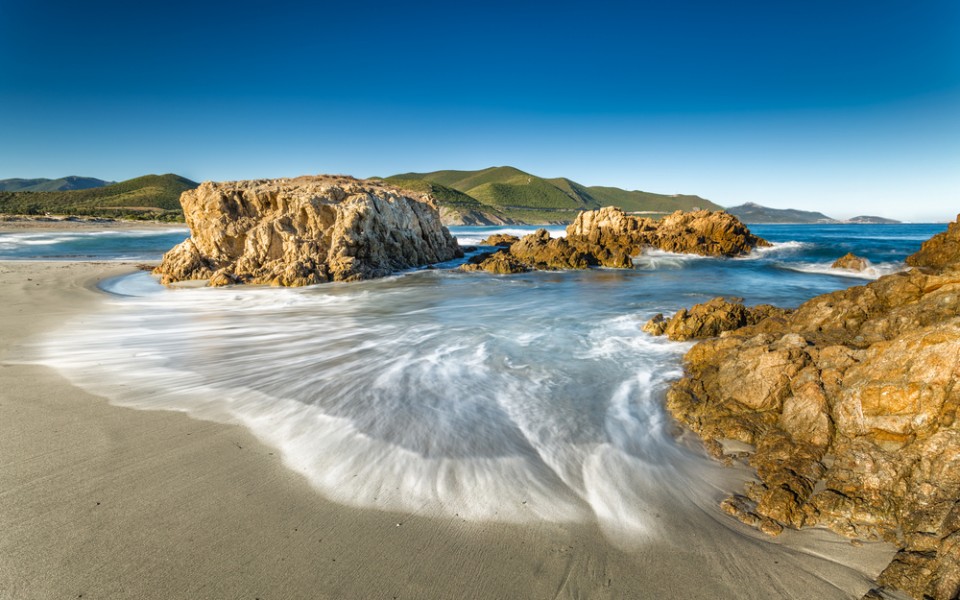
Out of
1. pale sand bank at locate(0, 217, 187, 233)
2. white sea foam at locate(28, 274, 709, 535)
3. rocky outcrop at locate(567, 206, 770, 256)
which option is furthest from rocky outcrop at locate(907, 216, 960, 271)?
pale sand bank at locate(0, 217, 187, 233)

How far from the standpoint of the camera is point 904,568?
2.44 m

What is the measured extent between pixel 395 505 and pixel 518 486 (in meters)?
1.03

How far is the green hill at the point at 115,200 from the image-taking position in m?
71.1

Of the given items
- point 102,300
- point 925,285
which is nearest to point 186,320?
point 102,300

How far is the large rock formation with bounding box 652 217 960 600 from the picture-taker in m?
2.71

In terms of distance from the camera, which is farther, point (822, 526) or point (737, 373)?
point (737, 373)

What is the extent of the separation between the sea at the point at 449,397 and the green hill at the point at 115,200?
69.6 meters

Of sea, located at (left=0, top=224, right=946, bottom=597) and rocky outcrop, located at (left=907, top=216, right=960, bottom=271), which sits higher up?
rocky outcrop, located at (left=907, top=216, right=960, bottom=271)

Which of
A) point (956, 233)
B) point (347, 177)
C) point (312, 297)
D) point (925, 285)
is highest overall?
point (347, 177)

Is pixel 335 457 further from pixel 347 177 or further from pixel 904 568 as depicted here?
pixel 347 177

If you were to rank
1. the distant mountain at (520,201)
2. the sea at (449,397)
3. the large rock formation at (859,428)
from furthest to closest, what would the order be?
→ the distant mountain at (520,201) → the sea at (449,397) → the large rock formation at (859,428)

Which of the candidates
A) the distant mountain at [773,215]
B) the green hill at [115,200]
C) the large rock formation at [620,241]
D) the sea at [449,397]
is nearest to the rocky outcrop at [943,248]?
the sea at [449,397]

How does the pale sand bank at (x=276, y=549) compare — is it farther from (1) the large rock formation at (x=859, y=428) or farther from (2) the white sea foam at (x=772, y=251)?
(2) the white sea foam at (x=772, y=251)

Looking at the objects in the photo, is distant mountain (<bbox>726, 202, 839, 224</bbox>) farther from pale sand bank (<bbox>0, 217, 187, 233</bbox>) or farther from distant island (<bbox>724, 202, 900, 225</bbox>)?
pale sand bank (<bbox>0, 217, 187, 233</bbox>)
